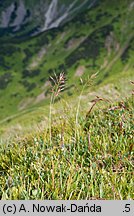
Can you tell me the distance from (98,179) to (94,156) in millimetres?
753

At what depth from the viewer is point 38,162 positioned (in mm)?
4941

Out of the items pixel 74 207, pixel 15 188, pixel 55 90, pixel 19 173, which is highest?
pixel 55 90

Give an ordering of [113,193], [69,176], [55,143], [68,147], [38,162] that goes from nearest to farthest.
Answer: [113,193]
[69,176]
[38,162]
[68,147]
[55,143]

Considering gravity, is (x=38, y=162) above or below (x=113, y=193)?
above

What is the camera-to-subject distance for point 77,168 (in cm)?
Result: 480

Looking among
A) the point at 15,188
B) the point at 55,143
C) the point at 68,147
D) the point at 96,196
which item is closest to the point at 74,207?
the point at 96,196

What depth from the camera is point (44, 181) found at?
4.63m

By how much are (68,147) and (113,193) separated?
2.02 m

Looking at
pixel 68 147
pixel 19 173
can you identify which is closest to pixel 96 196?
pixel 19 173

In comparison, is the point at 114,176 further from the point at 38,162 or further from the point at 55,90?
the point at 55,90

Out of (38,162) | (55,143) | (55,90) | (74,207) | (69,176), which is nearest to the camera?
(74,207)

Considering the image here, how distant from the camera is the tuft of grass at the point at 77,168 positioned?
4207 mm

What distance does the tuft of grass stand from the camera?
4.21 meters

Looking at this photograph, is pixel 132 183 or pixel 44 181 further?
pixel 44 181
